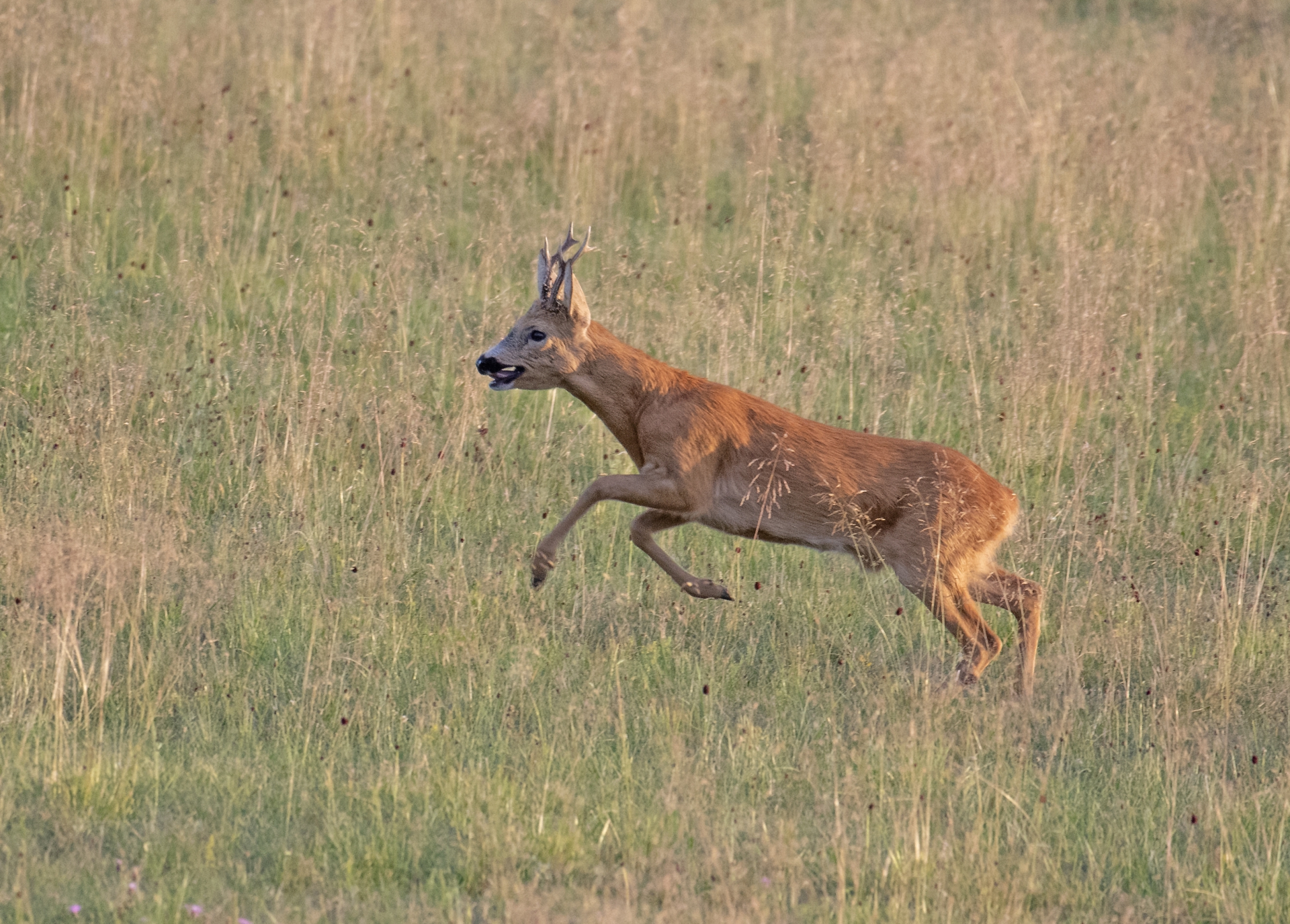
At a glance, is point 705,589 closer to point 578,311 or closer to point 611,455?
point 578,311

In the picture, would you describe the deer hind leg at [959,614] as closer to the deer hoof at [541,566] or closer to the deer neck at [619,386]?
the deer neck at [619,386]

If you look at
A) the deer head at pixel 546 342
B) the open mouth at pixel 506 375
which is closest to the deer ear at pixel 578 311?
the deer head at pixel 546 342

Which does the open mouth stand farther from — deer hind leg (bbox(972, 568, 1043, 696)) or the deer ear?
deer hind leg (bbox(972, 568, 1043, 696))

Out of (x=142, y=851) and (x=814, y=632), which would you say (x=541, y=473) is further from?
(x=142, y=851)

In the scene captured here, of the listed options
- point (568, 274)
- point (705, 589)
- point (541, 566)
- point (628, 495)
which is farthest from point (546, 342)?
point (705, 589)

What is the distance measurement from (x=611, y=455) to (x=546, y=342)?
1.44m

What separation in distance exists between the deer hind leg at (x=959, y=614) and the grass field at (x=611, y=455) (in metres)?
0.15

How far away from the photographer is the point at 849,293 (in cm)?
1024

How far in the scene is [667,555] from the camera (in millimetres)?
7070

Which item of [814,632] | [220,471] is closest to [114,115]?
[220,471]

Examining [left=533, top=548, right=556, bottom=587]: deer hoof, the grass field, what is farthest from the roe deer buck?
the grass field

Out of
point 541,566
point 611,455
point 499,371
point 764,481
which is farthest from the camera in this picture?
point 611,455

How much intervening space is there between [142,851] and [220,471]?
3.45m

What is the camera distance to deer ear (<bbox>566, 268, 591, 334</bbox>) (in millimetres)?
7164
